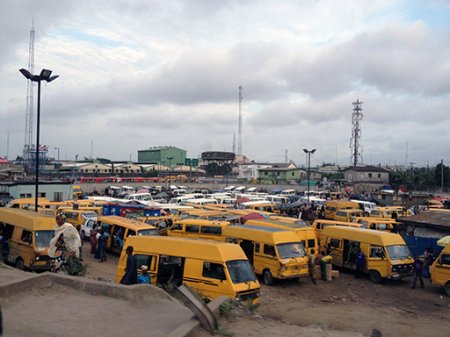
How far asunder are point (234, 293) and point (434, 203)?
34.7 meters

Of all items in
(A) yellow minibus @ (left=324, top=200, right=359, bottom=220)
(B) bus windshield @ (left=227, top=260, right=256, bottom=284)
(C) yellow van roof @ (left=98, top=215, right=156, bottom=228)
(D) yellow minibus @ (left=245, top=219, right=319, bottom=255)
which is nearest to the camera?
(B) bus windshield @ (left=227, top=260, right=256, bottom=284)

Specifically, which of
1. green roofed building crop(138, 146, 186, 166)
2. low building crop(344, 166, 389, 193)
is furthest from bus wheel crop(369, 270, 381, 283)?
green roofed building crop(138, 146, 186, 166)

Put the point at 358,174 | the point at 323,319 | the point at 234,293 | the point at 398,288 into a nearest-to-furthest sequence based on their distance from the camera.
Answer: the point at 234,293 < the point at 323,319 < the point at 398,288 < the point at 358,174

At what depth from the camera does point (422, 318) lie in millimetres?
13102

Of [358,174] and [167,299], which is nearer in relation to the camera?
[167,299]

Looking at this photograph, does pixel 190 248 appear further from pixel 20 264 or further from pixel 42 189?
pixel 42 189

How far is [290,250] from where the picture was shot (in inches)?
627

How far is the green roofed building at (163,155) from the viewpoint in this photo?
486 ft

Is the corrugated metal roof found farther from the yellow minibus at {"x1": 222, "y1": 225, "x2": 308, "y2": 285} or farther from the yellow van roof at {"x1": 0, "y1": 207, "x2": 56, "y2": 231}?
the yellow van roof at {"x1": 0, "y1": 207, "x2": 56, "y2": 231}

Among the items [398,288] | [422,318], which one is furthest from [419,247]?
[422,318]

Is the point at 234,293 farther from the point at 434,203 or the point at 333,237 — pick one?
the point at 434,203

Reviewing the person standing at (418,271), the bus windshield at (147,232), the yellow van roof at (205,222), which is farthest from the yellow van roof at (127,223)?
the person standing at (418,271)

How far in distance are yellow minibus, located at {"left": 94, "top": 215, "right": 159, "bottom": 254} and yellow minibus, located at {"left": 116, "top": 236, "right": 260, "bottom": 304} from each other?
5.91 meters

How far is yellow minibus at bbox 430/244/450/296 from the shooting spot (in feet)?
49.8
